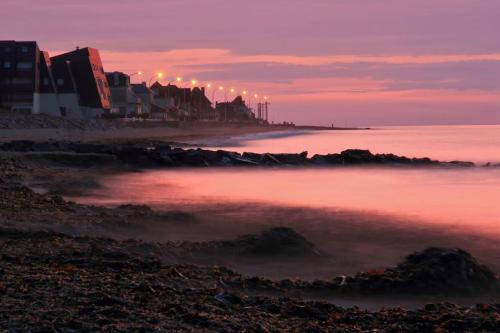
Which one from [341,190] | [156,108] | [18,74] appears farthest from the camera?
[156,108]

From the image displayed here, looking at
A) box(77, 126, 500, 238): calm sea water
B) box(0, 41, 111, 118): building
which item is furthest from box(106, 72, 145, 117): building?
box(77, 126, 500, 238): calm sea water

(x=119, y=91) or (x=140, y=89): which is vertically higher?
(x=140, y=89)

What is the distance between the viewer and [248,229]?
13977 millimetres

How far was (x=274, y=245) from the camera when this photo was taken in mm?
10773

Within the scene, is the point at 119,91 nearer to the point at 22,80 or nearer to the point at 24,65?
the point at 24,65

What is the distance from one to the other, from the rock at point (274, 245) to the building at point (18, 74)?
87.9 m

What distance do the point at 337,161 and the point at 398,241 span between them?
86.5ft

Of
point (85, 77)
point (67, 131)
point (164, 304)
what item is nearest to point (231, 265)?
point (164, 304)

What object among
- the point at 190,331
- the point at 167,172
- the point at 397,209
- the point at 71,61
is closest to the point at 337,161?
the point at 167,172

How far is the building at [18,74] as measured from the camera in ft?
307

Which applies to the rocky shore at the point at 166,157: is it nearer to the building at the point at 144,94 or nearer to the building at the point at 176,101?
the building at the point at 144,94

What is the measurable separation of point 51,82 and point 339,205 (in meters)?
86.3

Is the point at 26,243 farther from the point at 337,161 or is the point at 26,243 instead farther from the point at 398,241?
the point at 337,161

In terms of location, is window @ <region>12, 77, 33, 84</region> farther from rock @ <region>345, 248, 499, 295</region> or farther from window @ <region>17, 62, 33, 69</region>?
rock @ <region>345, 248, 499, 295</region>
